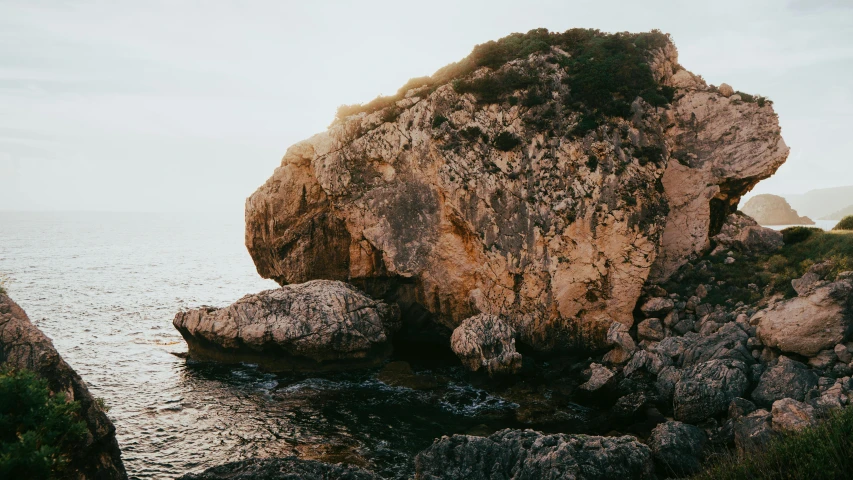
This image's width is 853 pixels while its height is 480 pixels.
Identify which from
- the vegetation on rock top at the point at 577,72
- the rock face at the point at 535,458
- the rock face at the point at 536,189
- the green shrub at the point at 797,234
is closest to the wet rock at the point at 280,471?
the rock face at the point at 535,458

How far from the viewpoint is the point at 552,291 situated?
3328cm

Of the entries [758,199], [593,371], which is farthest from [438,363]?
[758,199]

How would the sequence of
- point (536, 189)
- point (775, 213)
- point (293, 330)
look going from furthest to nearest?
point (775, 213), point (293, 330), point (536, 189)

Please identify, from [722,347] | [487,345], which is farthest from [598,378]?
[487,345]

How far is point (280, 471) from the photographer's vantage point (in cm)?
1681

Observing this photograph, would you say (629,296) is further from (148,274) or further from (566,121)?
(148,274)

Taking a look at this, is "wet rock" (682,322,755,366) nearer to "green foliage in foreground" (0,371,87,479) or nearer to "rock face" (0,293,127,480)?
"rock face" (0,293,127,480)

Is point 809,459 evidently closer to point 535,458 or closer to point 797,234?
point 535,458

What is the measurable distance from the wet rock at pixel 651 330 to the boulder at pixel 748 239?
7637mm

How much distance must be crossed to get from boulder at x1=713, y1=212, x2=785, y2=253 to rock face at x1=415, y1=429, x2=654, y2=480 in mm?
21485

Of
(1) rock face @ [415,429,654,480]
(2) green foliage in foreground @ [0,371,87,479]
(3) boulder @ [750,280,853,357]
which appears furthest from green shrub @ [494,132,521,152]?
(2) green foliage in foreground @ [0,371,87,479]

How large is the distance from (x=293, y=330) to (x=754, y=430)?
26.8 metres

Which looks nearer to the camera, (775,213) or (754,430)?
(754,430)

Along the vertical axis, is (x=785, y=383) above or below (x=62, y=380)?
below
